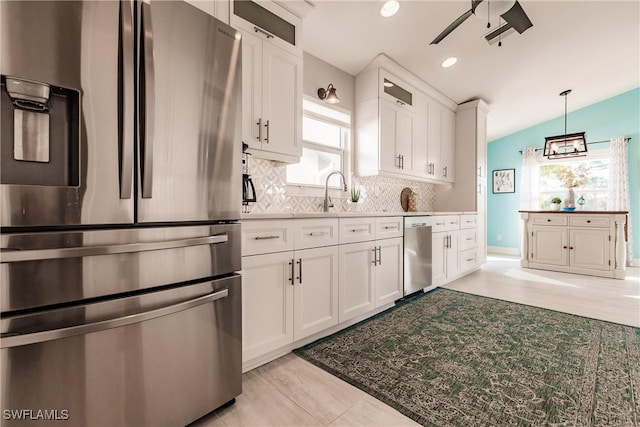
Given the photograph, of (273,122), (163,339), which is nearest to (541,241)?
(273,122)

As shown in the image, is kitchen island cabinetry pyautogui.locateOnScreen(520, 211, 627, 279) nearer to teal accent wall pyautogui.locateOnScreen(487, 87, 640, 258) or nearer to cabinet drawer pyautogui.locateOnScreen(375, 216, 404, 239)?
teal accent wall pyautogui.locateOnScreen(487, 87, 640, 258)

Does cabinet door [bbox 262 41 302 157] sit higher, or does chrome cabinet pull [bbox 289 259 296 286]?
cabinet door [bbox 262 41 302 157]

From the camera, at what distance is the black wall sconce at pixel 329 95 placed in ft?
8.99

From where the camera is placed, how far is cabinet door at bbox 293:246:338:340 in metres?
1.89

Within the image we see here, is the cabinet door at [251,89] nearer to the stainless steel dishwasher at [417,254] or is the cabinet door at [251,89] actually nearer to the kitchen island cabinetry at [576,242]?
the stainless steel dishwasher at [417,254]

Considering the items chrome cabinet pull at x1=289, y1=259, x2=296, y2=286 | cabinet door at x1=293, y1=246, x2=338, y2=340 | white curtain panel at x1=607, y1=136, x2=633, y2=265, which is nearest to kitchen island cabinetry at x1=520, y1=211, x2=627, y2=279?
white curtain panel at x1=607, y1=136, x2=633, y2=265

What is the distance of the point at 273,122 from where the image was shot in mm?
2121

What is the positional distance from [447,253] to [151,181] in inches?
139

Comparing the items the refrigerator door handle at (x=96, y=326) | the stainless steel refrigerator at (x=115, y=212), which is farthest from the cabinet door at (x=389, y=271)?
the refrigerator door handle at (x=96, y=326)

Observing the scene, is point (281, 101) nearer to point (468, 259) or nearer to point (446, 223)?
point (446, 223)

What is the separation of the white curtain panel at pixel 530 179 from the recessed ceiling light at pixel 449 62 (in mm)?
3676

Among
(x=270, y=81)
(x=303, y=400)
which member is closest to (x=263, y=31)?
(x=270, y=81)

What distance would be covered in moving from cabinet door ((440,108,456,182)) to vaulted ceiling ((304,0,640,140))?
295mm

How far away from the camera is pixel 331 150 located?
10.4 ft
